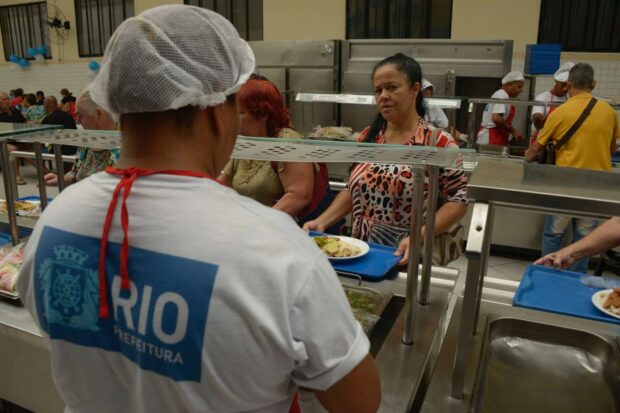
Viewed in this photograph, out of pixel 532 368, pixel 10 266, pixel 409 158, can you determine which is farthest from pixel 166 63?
pixel 10 266

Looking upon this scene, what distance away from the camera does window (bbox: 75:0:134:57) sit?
26.9 feet

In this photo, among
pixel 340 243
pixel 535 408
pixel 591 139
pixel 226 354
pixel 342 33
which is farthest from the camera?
pixel 342 33

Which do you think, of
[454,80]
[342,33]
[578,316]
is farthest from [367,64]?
[578,316]

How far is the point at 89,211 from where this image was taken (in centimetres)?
62

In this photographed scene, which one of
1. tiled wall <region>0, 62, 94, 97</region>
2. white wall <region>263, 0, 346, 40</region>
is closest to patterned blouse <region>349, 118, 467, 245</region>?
white wall <region>263, 0, 346, 40</region>

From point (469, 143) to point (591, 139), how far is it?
73 centimetres

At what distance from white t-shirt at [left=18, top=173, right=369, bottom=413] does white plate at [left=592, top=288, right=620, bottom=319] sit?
3.00 ft

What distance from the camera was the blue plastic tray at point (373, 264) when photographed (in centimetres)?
144

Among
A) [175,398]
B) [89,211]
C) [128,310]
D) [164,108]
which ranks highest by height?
[164,108]

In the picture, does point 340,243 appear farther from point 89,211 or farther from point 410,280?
point 89,211

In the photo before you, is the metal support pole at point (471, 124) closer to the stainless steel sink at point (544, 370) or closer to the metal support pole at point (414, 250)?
the stainless steel sink at point (544, 370)

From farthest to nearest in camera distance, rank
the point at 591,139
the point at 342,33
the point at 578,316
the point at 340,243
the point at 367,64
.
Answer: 1. the point at 342,33
2. the point at 367,64
3. the point at 591,139
4. the point at 340,243
5. the point at 578,316

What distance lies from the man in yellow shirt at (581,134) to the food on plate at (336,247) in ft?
6.80

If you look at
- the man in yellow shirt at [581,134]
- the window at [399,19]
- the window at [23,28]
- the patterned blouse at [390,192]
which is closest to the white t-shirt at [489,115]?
the man in yellow shirt at [581,134]
